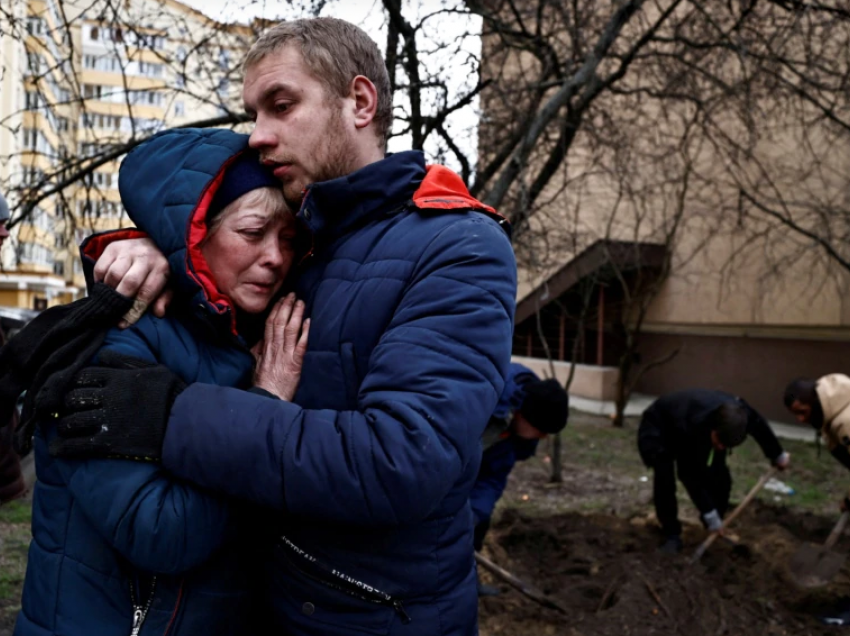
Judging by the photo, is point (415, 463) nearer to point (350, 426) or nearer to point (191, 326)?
point (350, 426)

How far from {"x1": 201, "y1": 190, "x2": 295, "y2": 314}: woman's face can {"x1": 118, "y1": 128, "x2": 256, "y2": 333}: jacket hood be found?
5 cm

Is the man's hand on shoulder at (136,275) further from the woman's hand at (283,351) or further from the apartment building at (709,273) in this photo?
the apartment building at (709,273)

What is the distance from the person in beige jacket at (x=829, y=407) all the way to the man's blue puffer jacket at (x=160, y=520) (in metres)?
5.38

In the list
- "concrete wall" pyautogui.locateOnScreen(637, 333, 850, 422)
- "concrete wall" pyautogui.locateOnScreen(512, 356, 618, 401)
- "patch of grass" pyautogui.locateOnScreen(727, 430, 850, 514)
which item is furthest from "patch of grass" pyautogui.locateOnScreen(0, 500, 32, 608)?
"concrete wall" pyautogui.locateOnScreen(512, 356, 618, 401)

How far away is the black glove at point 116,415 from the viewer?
1.14m

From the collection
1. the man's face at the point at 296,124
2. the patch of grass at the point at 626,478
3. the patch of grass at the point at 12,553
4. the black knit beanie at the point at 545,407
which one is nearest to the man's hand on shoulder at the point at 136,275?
the man's face at the point at 296,124

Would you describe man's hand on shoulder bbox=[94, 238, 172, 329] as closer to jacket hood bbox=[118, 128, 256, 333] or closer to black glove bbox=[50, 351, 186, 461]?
jacket hood bbox=[118, 128, 256, 333]

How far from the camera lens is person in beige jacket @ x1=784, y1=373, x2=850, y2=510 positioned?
5.49 meters

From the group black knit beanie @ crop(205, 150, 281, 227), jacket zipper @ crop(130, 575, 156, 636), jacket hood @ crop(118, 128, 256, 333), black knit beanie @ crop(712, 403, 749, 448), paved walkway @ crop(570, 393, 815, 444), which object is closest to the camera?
jacket zipper @ crop(130, 575, 156, 636)

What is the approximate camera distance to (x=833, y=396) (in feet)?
18.4

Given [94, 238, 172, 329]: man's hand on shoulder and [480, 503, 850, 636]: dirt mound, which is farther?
[480, 503, 850, 636]: dirt mound

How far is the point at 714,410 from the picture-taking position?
19.7 ft

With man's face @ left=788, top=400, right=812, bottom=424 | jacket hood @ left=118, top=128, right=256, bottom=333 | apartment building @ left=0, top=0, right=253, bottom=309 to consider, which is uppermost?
apartment building @ left=0, top=0, right=253, bottom=309

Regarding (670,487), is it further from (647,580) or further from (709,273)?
(709,273)
